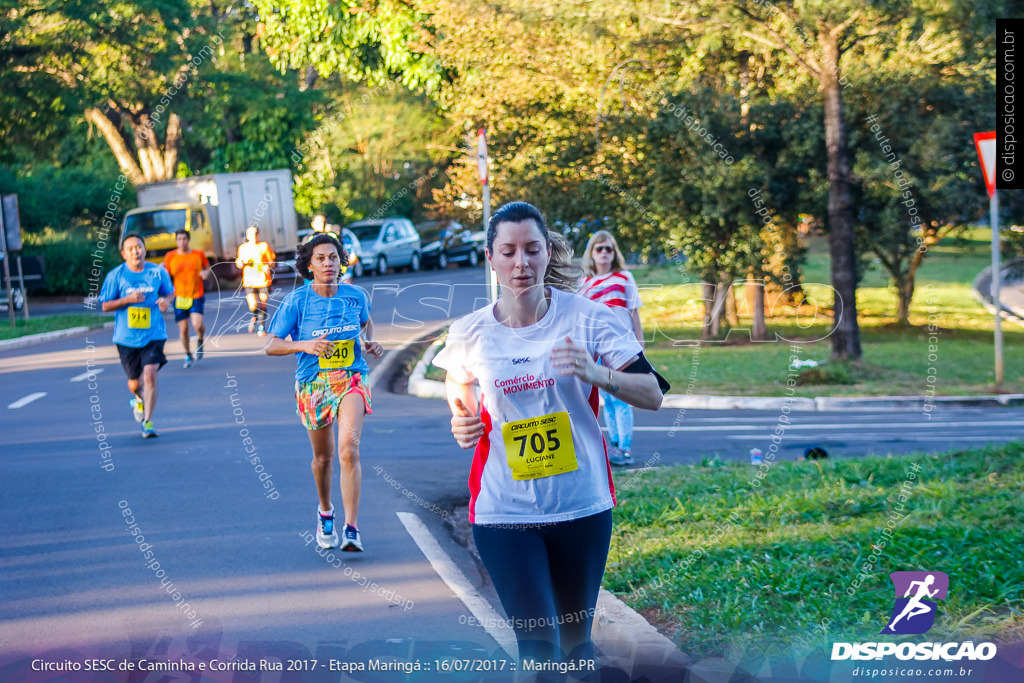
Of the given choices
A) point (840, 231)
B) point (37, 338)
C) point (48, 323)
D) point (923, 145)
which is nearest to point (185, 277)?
point (37, 338)

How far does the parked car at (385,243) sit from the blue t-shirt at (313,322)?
100 feet

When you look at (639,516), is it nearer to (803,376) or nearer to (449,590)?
(449,590)

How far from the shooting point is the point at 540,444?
3.98 metres

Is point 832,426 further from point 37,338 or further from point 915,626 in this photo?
point 37,338

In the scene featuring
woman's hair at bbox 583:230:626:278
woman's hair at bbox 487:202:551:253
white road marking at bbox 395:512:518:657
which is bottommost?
white road marking at bbox 395:512:518:657

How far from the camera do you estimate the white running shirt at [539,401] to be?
13.1ft

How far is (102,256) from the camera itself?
37656 millimetres

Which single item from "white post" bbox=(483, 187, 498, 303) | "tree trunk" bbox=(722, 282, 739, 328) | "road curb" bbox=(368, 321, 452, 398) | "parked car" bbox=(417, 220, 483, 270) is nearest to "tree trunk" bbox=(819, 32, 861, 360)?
"white post" bbox=(483, 187, 498, 303)

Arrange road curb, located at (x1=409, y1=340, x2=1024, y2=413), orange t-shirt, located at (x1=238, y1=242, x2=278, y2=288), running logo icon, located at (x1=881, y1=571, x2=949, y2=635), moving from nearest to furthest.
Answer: running logo icon, located at (x1=881, y1=571, x2=949, y2=635) → road curb, located at (x1=409, y1=340, x2=1024, y2=413) → orange t-shirt, located at (x1=238, y1=242, x2=278, y2=288)

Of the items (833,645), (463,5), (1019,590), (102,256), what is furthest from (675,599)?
(102,256)

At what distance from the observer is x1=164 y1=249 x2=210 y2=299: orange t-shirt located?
1789cm

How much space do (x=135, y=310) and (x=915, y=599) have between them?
8.60 m

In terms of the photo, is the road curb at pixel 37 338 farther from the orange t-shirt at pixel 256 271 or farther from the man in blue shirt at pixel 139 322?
the man in blue shirt at pixel 139 322

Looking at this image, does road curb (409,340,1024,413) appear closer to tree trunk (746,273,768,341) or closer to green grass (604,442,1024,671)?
green grass (604,442,1024,671)
